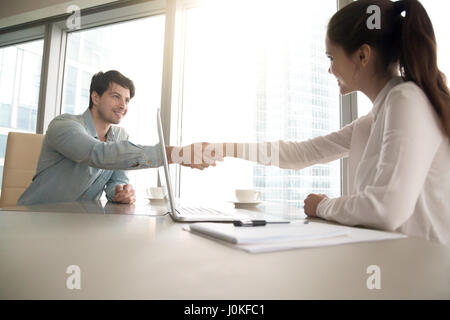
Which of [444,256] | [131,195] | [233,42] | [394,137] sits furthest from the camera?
[233,42]

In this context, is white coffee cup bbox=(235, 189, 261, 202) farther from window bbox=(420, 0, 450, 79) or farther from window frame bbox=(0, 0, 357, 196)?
window bbox=(420, 0, 450, 79)

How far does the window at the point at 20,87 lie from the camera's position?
10.2 feet

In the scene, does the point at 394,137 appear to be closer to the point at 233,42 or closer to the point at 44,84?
the point at 233,42

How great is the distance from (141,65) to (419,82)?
7.96 ft

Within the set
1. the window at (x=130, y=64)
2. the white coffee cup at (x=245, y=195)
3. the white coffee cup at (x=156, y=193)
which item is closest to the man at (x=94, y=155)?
the white coffee cup at (x=156, y=193)

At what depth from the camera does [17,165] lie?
176 cm

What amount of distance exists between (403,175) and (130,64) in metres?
2.61

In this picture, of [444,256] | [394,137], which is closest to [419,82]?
[394,137]

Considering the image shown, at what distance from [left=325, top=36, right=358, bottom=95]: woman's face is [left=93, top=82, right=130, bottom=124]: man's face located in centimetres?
123

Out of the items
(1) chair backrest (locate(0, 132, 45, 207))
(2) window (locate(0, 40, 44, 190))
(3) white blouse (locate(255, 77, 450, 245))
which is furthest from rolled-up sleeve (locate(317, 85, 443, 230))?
(2) window (locate(0, 40, 44, 190))

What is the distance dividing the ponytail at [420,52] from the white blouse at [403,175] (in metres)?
0.04

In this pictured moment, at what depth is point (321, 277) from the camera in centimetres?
32
